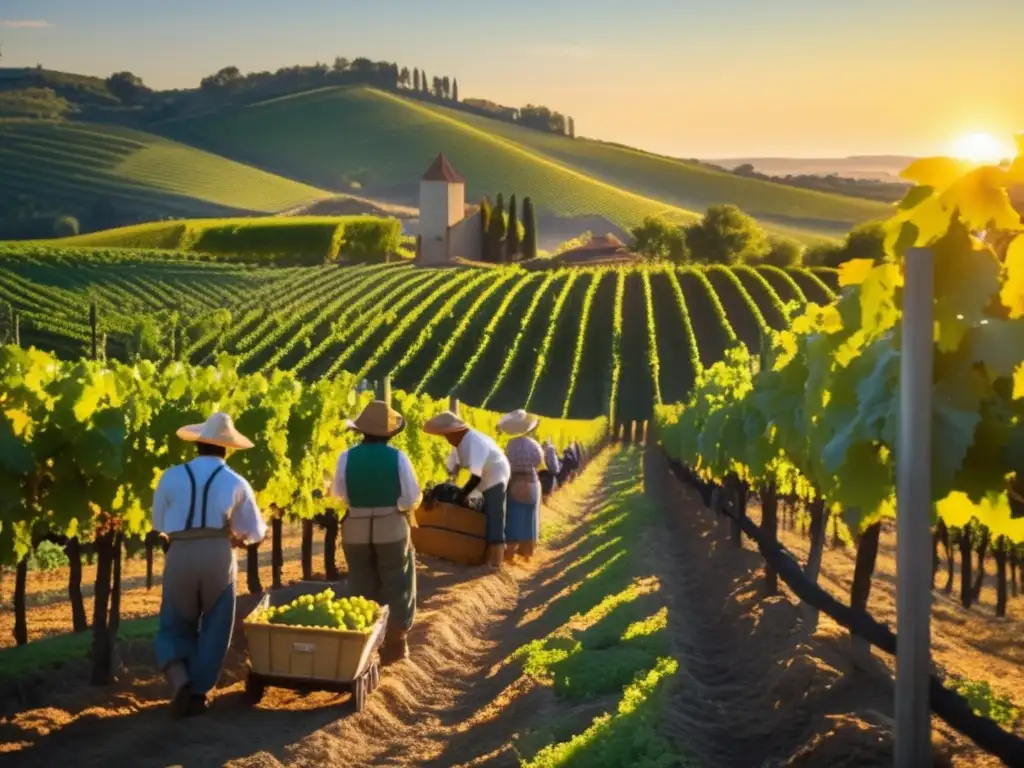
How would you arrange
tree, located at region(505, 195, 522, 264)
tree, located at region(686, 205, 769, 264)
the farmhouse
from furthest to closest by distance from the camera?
tree, located at region(686, 205, 769, 264)
tree, located at region(505, 195, 522, 264)
the farmhouse

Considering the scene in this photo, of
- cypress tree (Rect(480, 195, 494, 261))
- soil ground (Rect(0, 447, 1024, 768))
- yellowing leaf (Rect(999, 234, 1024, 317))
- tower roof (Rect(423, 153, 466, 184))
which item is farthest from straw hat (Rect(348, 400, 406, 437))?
tower roof (Rect(423, 153, 466, 184))

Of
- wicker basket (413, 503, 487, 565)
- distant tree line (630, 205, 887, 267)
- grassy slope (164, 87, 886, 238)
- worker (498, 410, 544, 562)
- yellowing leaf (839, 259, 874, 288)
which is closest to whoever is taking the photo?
yellowing leaf (839, 259, 874, 288)

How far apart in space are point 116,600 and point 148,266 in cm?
6679

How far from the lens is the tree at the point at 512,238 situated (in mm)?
103188

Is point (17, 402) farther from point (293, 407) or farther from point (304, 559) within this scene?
point (304, 559)

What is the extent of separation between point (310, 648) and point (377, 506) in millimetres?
1309

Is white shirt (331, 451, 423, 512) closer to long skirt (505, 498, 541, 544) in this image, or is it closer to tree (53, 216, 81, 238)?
long skirt (505, 498, 541, 544)

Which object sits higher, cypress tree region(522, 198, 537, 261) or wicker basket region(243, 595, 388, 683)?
cypress tree region(522, 198, 537, 261)

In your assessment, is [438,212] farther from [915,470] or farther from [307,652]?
[915,470]

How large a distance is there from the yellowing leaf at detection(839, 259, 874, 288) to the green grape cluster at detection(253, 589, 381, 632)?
385cm

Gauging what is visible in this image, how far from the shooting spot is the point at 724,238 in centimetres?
10812

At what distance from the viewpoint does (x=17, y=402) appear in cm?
828

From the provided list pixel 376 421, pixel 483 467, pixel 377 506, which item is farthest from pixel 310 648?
pixel 483 467

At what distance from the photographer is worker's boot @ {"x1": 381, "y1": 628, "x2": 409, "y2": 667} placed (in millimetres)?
9031
